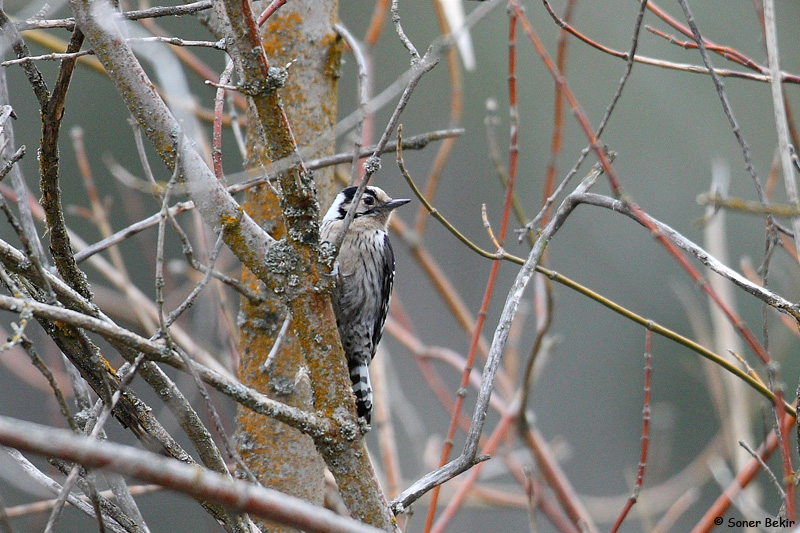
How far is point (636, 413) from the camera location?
11.2m

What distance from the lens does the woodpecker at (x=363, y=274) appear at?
3.44 metres

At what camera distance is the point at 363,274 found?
3.54 m

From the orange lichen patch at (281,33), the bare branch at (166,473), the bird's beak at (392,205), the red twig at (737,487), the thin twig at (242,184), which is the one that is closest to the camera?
the bare branch at (166,473)

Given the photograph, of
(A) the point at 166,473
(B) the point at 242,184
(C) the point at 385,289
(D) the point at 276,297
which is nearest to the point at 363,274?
(C) the point at 385,289

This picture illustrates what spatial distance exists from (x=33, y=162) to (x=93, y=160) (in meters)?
0.67

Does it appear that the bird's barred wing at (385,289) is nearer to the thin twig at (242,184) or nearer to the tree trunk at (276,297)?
the tree trunk at (276,297)

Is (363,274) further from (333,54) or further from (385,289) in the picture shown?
(333,54)

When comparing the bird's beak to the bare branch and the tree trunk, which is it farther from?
the bare branch

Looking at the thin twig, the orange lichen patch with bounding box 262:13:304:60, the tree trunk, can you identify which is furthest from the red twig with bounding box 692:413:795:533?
the orange lichen patch with bounding box 262:13:304:60

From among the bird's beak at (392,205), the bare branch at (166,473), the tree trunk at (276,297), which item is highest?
the bird's beak at (392,205)

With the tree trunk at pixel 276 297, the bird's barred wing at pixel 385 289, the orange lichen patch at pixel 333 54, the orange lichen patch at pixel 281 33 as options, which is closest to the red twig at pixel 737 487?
the tree trunk at pixel 276 297

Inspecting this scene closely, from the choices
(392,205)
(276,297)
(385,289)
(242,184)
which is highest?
(392,205)

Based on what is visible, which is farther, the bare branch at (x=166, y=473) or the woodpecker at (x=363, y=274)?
the woodpecker at (x=363, y=274)

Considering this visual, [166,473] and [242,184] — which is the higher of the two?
[242,184]
